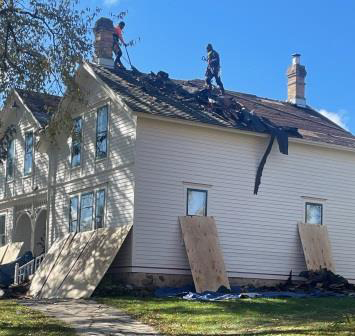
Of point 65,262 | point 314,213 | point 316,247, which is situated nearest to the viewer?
point 65,262

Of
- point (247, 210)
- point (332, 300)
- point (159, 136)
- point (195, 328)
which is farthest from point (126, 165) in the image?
point (195, 328)

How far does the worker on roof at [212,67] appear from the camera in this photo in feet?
84.8

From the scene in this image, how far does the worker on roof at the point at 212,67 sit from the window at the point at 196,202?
204 inches

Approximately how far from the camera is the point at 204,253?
69.5 feet

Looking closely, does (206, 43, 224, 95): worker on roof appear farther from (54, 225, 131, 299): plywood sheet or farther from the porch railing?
the porch railing

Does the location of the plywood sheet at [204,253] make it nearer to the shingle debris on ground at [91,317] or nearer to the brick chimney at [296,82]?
the shingle debris on ground at [91,317]

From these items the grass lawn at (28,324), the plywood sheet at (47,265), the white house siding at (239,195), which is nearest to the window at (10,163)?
the plywood sheet at (47,265)

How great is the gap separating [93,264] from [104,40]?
10114 millimetres

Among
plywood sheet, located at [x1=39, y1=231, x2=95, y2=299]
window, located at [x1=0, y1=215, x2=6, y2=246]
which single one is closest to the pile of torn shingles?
plywood sheet, located at [x1=39, y1=231, x2=95, y2=299]

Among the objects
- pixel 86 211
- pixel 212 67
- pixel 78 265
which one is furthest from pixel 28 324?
pixel 212 67

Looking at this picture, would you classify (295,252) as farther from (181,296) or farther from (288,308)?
(288,308)

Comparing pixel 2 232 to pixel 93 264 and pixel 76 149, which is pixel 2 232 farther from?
pixel 93 264

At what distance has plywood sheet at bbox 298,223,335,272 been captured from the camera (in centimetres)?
2335

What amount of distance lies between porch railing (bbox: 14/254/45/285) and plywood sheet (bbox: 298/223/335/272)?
9.25 m
